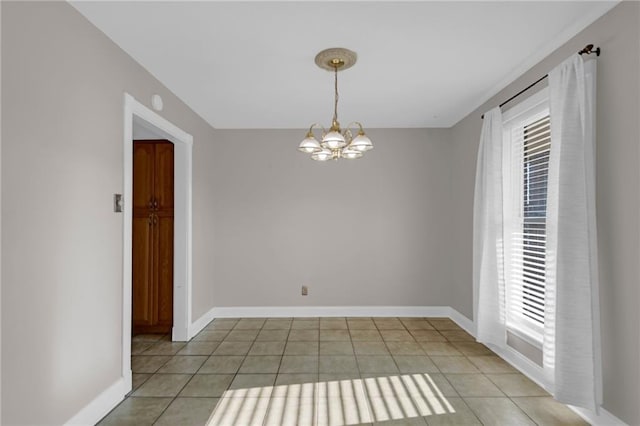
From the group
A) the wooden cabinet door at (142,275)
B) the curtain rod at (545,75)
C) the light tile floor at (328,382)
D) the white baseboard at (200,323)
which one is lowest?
the light tile floor at (328,382)

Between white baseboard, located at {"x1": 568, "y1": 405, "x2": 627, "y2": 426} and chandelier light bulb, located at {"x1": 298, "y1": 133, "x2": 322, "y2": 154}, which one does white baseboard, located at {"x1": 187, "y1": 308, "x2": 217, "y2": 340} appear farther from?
white baseboard, located at {"x1": 568, "y1": 405, "x2": 627, "y2": 426}

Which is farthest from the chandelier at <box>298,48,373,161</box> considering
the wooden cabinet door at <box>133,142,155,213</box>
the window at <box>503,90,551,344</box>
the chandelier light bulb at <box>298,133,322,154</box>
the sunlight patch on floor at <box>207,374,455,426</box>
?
the wooden cabinet door at <box>133,142,155,213</box>

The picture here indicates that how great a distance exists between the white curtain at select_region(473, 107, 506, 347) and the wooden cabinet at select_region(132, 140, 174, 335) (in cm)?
345

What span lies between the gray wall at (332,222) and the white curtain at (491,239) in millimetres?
1359

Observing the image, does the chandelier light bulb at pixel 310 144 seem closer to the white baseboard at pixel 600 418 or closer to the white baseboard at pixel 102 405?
the white baseboard at pixel 102 405

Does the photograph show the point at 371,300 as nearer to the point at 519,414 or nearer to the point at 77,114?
the point at 519,414

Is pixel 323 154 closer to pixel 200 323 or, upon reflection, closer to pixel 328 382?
pixel 328 382

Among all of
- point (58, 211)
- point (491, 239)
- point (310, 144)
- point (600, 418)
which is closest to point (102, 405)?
point (58, 211)

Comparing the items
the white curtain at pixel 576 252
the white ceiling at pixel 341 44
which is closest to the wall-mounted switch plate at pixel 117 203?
the white ceiling at pixel 341 44

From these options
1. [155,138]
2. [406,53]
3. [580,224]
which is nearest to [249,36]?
[406,53]

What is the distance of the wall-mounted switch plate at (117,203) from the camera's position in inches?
100

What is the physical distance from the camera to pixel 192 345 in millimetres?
3844

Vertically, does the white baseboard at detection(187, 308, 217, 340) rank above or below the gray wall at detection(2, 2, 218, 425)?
below

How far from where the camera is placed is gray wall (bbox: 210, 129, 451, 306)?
4.98 m
